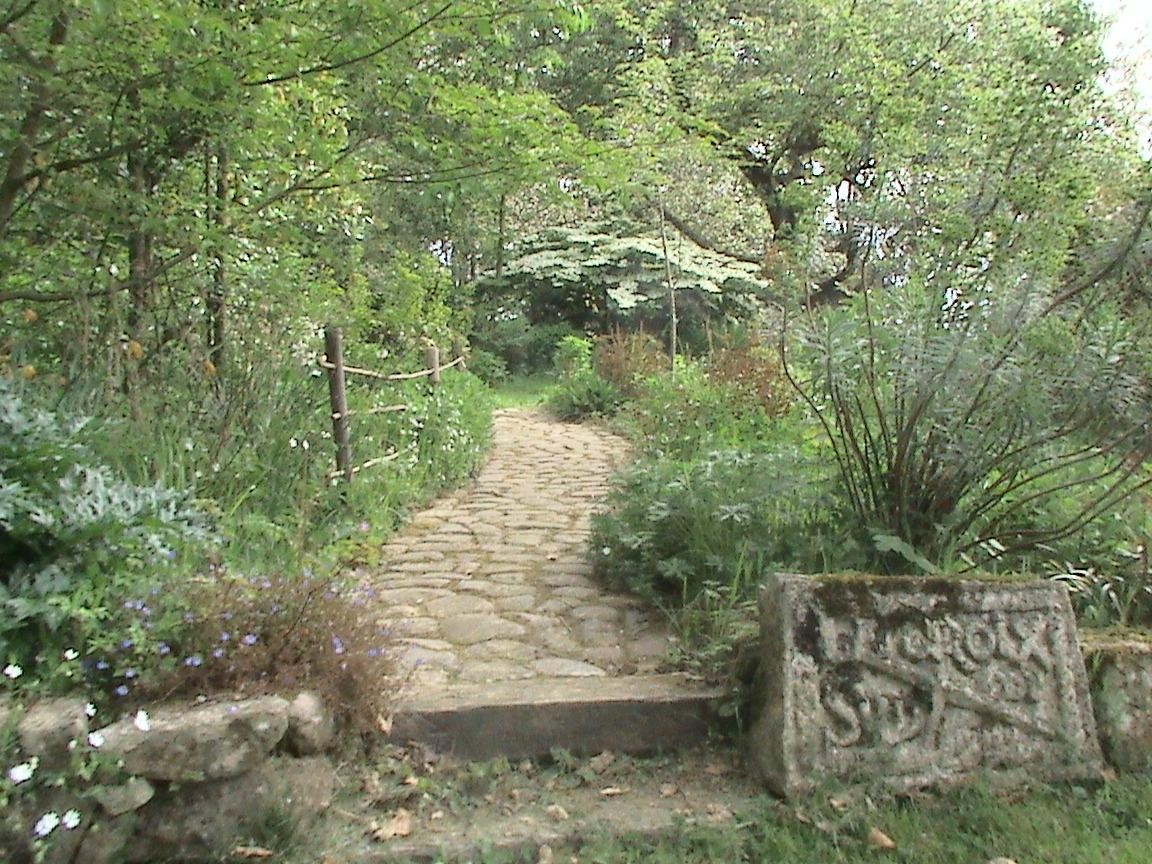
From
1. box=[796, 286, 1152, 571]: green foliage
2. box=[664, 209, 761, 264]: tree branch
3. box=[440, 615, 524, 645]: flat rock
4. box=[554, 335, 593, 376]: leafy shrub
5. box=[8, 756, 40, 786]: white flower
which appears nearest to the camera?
box=[8, 756, 40, 786]: white flower

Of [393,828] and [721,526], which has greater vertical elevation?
[721,526]

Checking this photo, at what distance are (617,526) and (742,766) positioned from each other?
1.82 meters

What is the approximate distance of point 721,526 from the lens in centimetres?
387

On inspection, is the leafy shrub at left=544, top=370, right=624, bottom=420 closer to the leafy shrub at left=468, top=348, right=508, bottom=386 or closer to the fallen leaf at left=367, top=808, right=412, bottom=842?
the leafy shrub at left=468, top=348, right=508, bottom=386

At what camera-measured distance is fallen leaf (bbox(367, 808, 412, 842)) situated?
237cm

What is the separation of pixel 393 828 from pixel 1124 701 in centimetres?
222

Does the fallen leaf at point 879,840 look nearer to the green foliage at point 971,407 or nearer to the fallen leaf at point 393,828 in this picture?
the green foliage at point 971,407

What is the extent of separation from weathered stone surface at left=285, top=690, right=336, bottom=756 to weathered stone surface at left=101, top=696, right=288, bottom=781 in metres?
0.09

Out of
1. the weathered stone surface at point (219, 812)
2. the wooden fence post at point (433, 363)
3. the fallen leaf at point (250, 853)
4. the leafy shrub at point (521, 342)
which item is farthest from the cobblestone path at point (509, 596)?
the leafy shrub at point (521, 342)

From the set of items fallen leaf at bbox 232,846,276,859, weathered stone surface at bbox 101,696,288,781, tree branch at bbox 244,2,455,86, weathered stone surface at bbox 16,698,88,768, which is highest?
tree branch at bbox 244,2,455,86

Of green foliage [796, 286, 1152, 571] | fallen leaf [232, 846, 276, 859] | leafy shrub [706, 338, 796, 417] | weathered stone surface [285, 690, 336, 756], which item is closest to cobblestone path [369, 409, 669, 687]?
weathered stone surface [285, 690, 336, 756]

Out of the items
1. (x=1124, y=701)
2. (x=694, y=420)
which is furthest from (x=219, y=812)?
(x=694, y=420)

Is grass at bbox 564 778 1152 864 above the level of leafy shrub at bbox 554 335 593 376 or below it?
below

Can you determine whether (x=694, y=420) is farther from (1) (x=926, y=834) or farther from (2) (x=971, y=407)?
(1) (x=926, y=834)
